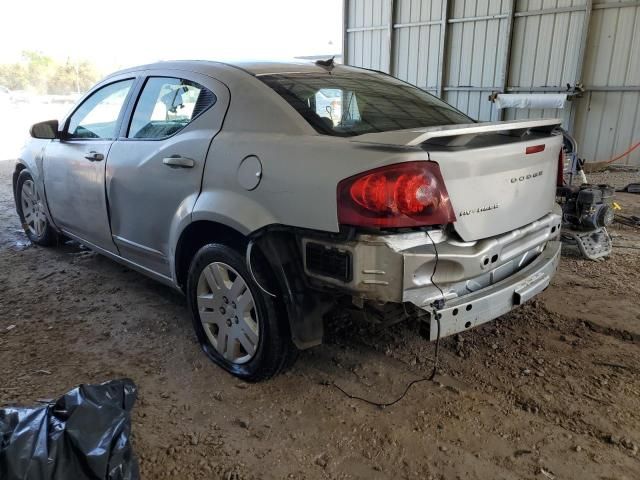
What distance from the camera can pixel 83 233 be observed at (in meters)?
3.91

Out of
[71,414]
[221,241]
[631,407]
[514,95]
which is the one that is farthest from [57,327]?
[514,95]

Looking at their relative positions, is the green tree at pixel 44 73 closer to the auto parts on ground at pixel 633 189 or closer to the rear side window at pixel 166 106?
the auto parts on ground at pixel 633 189

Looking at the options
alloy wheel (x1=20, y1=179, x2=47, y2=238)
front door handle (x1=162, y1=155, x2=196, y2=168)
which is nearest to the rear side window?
front door handle (x1=162, y1=155, x2=196, y2=168)

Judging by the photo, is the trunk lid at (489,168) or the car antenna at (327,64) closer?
the trunk lid at (489,168)

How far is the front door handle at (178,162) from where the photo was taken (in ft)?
8.85

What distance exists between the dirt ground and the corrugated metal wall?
23.6 feet

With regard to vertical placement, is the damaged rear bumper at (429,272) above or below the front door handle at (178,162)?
below

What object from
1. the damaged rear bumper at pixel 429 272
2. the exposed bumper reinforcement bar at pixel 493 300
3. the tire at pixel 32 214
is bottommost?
the tire at pixel 32 214

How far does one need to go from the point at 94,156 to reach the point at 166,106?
0.80 metres

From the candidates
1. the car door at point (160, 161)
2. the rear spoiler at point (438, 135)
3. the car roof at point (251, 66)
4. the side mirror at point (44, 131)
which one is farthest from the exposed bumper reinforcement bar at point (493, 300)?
the side mirror at point (44, 131)

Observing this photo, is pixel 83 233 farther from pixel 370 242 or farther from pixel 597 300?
pixel 597 300

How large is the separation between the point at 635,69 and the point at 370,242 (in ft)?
31.5

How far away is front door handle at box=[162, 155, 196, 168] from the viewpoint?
2697 millimetres

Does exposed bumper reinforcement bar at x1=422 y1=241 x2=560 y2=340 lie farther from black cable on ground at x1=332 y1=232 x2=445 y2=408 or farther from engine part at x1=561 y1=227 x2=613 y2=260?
engine part at x1=561 y1=227 x2=613 y2=260
